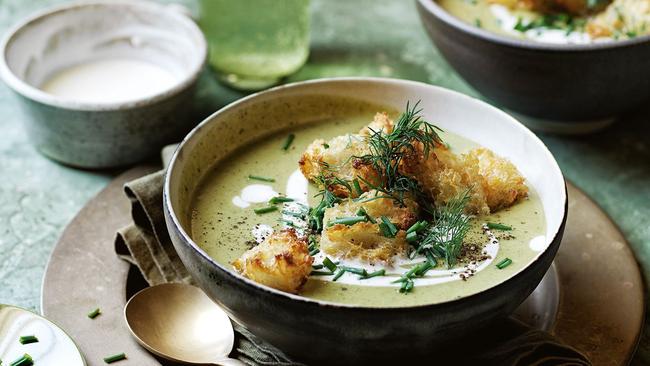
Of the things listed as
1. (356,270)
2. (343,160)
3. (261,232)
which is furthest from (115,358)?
(343,160)

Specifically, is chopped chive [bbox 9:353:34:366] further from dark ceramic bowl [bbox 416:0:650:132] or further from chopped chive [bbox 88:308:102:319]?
dark ceramic bowl [bbox 416:0:650:132]

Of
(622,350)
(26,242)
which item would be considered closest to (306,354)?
(622,350)

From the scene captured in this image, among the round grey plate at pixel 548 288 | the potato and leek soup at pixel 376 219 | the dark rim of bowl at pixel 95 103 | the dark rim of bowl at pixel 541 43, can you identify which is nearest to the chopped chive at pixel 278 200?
the potato and leek soup at pixel 376 219

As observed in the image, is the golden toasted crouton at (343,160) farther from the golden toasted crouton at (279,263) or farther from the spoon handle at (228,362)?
the spoon handle at (228,362)

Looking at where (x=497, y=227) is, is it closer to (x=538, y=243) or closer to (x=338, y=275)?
(x=538, y=243)

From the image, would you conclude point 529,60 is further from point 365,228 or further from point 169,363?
point 169,363

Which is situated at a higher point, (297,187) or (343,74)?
(297,187)

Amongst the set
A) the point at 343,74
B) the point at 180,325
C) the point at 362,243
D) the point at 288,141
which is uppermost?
the point at 362,243
